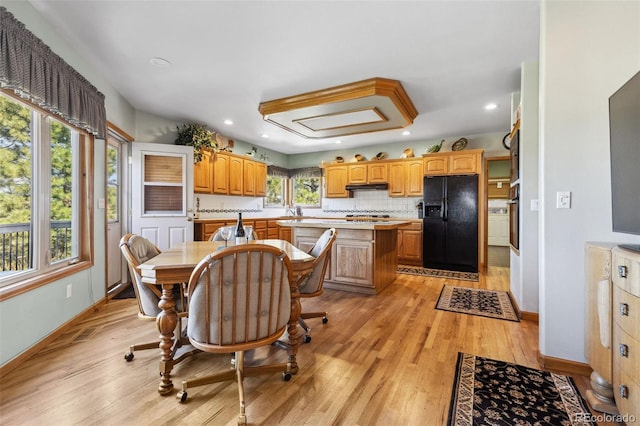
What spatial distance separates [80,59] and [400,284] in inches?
177

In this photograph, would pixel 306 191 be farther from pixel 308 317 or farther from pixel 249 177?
pixel 308 317

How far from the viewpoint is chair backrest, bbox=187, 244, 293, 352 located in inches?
52.2

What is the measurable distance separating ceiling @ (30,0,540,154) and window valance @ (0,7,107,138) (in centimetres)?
33

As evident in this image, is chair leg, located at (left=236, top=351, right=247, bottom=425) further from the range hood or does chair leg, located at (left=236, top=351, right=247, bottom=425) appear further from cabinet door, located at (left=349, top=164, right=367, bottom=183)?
cabinet door, located at (left=349, top=164, right=367, bottom=183)

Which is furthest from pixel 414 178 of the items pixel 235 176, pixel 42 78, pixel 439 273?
pixel 42 78

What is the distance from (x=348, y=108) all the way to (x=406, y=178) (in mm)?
2723

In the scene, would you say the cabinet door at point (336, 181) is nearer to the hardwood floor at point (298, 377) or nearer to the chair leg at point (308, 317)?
the hardwood floor at point (298, 377)

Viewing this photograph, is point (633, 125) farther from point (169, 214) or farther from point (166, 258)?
point (169, 214)

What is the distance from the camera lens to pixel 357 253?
12.2 feet

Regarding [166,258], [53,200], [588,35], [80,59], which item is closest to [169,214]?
[53,200]

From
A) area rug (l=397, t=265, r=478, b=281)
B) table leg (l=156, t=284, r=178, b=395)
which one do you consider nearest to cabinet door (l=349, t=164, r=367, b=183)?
area rug (l=397, t=265, r=478, b=281)

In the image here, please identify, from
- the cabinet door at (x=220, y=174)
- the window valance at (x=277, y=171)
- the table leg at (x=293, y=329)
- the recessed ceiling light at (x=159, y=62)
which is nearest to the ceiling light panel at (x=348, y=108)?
the recessed ceiling light at (x=159, y=62)

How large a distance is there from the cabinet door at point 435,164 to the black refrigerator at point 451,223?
0.16m

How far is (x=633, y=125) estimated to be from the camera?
4.75 feet
